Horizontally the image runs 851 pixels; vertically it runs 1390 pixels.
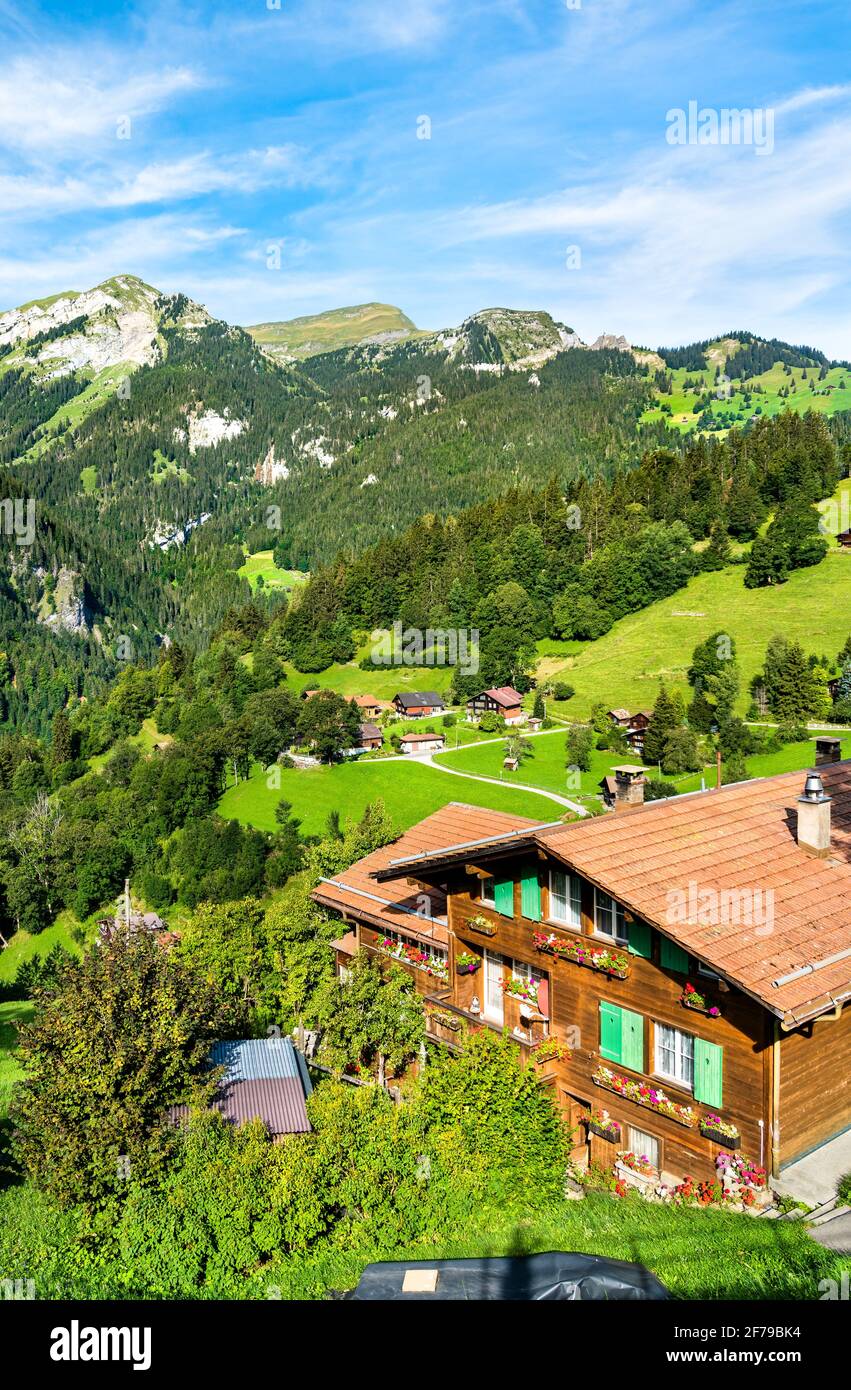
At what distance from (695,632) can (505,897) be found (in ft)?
284

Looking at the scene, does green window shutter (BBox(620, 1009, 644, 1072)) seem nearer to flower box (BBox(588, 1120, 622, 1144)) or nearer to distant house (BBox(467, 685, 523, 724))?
flower box (BBox(588, 1120, 622, 1144))

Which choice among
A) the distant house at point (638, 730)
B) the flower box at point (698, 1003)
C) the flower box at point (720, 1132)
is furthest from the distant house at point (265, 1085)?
the distant house at point (638, 730)

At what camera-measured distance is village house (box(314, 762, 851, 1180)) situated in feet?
54.6

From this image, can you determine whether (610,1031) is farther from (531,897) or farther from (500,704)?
(500,704)

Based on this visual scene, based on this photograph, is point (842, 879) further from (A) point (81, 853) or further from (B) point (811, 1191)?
(A) point (81, 853)

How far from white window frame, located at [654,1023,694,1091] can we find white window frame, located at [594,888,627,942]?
2088 mm

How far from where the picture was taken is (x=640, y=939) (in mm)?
18984

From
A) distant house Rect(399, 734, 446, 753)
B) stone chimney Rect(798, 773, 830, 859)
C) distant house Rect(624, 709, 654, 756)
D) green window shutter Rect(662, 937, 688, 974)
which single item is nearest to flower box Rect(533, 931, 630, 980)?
green window shutter Rect(662, 937, 688, 974)

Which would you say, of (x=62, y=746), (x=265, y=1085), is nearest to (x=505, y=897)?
(x=265, y=1085)

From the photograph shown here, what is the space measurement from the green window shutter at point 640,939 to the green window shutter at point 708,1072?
79.8 inches

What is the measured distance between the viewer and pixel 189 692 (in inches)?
5202

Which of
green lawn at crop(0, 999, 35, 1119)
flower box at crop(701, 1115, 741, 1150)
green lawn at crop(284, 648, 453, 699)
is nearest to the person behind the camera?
flower box at crop(701, 1115, 741, 1150)
